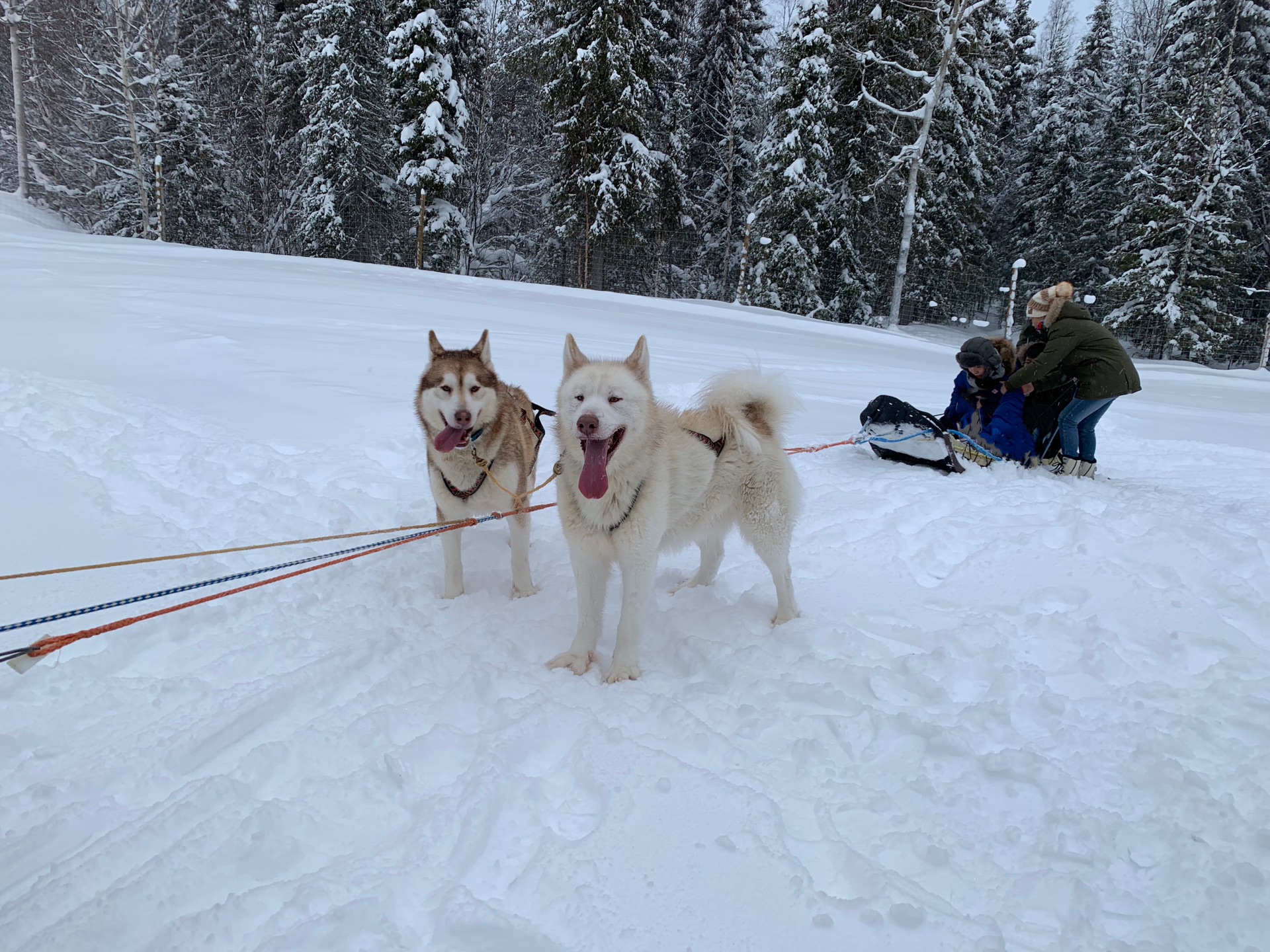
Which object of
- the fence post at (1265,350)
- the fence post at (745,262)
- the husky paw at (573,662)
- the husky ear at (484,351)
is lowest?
the husky paw at (573,662)

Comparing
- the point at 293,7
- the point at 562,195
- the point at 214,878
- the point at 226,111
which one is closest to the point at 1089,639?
the point at 214,878

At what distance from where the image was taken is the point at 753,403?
3.34 m

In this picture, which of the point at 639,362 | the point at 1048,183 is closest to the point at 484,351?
the point at 639,362

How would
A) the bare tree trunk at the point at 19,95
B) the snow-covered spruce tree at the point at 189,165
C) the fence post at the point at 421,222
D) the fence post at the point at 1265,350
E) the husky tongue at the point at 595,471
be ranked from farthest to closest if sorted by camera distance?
the snow-covered spruce tree at the point at 189,165 < the bare tree trunk at the point at 19,95 < the fence post at the point at 421,222 < the fence post at the point at 1265,350 < the husky tongue at the point at 595,471

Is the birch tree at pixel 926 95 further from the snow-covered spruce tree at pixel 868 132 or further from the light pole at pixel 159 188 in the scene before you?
the light pole at pixel 159 188

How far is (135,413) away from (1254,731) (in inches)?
277

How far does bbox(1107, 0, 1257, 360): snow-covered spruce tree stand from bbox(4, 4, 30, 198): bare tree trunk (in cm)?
3765

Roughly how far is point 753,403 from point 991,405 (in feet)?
13.4

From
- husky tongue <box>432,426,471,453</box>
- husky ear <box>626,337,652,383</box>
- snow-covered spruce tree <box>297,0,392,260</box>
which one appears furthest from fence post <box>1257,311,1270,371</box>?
snow-covered spruce tree <box>297,0,392,260</box>

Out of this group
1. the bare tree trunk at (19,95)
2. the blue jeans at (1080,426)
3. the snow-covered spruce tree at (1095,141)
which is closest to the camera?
the blue jeans at (1080,426)

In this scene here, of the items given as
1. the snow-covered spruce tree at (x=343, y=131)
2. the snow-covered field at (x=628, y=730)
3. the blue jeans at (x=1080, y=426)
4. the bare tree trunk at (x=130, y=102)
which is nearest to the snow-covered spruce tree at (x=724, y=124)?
the snow-covered spruce tree at (x=343, y=131)

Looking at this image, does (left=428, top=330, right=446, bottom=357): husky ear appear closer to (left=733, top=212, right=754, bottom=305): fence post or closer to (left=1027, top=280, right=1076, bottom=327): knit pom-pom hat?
(left=1027, top=280, right=1076, bottom=327): knit pom-pom hat

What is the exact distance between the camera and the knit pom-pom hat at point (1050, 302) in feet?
19.1

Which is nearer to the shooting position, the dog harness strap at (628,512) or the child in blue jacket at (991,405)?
the dog harness strap at (628,512)
